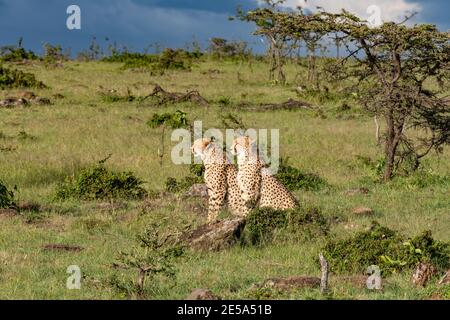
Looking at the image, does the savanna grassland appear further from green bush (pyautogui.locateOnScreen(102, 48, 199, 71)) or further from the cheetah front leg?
green bush (pyautogui.locateOnScreen(102, 48, 199, 71))

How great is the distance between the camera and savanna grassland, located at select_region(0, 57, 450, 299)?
796cm

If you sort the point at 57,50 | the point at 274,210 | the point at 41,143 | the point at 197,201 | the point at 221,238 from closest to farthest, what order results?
the point at 221,238 → the point at 274,210 → the point at 197,201 → the point at 41,143 → the point at 57,50

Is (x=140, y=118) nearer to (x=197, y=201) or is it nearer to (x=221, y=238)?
(x=197, y=201)

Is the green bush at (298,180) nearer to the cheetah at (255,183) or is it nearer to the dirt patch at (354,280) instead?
the cheetah at (255,183)

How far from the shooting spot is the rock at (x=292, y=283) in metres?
7.22

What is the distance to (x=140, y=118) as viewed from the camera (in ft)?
75.1

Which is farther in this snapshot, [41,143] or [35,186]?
[41,143]

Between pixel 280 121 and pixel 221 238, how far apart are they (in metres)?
13.8

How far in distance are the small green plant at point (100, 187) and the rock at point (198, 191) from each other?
2.83 ft

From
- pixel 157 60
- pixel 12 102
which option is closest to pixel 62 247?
pixel 12 102

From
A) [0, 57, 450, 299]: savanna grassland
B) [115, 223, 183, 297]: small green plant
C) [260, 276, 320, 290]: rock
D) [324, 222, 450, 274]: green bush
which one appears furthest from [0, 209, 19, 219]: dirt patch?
[260, 276, 320, 290]: rock

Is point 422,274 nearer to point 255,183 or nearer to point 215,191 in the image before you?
point 255,183

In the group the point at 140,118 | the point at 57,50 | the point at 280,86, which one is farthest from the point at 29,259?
the point at 57,50

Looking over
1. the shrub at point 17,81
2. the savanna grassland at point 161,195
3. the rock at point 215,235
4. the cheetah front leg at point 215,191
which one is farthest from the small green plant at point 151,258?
the shrub at point 17,81
